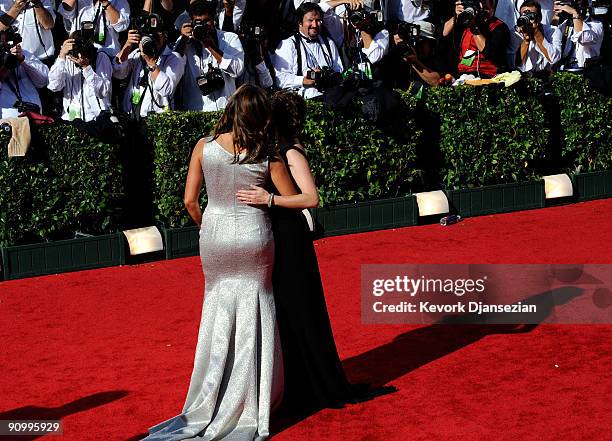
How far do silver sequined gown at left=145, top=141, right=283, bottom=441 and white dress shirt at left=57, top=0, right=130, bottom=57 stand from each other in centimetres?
614

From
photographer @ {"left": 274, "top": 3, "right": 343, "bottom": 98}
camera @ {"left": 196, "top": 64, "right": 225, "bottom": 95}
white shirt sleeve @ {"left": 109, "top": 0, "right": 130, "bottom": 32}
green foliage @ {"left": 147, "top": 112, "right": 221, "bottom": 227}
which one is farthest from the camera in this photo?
photographer @ {"left": 274, "top": 3, "right": 343, "bottom": 98}

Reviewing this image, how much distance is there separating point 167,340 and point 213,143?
2429 millimetres

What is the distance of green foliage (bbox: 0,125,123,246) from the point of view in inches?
429

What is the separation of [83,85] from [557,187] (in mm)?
5281

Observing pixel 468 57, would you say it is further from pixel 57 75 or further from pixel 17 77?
pixel 17 77

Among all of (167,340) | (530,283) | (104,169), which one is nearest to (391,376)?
(167,340)

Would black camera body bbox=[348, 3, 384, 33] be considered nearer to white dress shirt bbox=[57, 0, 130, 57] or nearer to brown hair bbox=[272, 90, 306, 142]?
white dress shirt bbox=[57, 0, 130, 57]

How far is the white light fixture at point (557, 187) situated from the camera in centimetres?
1323

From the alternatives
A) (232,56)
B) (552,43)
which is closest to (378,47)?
(232,56)

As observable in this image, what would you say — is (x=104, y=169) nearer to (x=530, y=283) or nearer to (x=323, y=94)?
(x=323, y=94)

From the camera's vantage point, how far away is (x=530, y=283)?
383 inches

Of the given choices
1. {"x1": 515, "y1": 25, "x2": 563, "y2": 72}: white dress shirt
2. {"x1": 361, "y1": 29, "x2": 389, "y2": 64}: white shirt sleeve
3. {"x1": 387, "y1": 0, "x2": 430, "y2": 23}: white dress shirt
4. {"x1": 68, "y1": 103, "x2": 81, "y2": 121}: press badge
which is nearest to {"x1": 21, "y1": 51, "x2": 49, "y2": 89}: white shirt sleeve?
{"x1": 68, "y1": 103, "x2": 81, "y2": 121}: press badge

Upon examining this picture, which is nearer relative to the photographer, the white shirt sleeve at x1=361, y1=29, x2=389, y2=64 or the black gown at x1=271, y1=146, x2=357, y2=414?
the black gown at x1=271, y1=146, x2=357, y2=414

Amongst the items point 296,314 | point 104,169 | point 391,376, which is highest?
point 104,169
